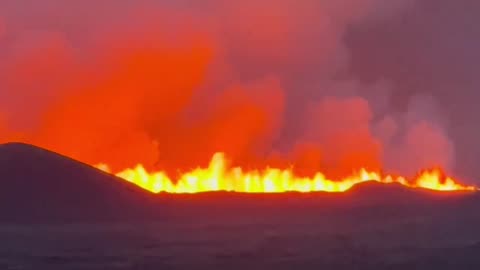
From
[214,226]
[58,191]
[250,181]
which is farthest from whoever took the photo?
[250,181]

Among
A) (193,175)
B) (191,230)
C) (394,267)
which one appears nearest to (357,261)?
(394,267)

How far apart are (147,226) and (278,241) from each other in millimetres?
7104

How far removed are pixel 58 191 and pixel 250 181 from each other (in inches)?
657

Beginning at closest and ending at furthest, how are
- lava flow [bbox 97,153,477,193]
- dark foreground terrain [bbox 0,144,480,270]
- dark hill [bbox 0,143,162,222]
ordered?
dark foreground terrain [bbox 0,144,480,270] < dark hill [bbox 0,143,162,222] < lava flow [bbox 97,153,477,193]

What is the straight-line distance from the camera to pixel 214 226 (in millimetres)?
54156

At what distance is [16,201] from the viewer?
54.7m

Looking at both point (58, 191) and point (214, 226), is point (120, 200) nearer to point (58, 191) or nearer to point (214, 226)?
point (58, 191)

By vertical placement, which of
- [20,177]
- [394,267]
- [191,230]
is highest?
[20,177]

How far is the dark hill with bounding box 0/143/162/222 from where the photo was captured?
54312 mm

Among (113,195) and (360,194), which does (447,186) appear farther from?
(113,195)

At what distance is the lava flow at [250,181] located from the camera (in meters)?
66.1

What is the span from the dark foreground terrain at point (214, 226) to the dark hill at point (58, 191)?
0.17 ft

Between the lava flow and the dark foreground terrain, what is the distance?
181 inches

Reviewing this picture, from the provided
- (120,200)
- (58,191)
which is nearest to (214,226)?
(120,200)
